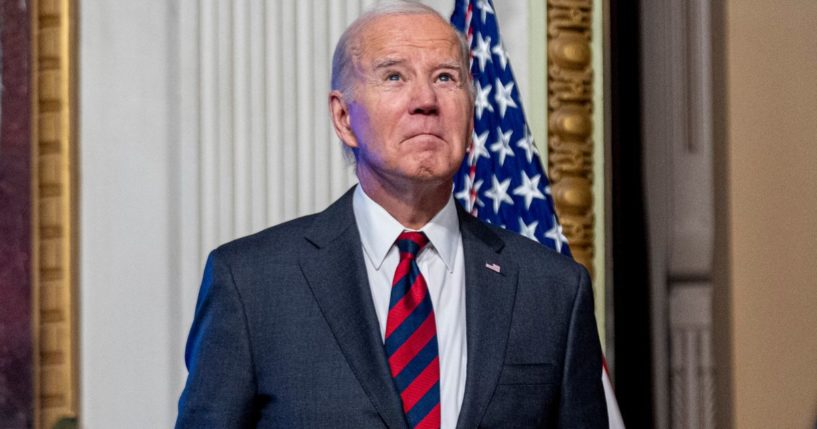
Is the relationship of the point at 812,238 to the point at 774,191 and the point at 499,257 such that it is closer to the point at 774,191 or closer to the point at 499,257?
the point at 774,191

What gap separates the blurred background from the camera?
141 inches

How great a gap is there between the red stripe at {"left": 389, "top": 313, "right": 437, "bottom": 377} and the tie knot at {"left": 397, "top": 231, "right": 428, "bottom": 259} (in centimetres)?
13

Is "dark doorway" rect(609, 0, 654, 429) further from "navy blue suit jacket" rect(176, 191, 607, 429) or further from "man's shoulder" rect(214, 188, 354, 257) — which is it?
"man's shoulder" rect(214, 188, 354, 257)

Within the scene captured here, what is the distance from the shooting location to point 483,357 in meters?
2.00

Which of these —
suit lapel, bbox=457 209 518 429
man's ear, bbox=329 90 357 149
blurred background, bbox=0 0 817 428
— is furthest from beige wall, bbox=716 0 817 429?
man's ear, bbox=329 90 357 149

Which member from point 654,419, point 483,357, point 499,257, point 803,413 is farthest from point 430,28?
point 803,413

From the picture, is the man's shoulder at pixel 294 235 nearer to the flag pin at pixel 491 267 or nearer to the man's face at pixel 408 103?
the man's face at pixel 408 103

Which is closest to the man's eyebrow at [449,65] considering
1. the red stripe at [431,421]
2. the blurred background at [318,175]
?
the red stripe at [431,421]

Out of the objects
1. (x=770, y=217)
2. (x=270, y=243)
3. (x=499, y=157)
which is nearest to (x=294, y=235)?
(x=270, y=243)

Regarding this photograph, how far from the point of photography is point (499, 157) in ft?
11.6

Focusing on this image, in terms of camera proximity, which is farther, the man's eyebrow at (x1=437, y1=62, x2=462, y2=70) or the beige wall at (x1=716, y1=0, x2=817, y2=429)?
the beige wall at (x1=716, y1=0, x2=817, y2=429)

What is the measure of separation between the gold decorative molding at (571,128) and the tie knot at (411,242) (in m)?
1.94

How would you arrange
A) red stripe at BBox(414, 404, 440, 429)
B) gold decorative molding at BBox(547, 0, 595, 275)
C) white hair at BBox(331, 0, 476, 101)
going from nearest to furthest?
red stripe at BBox(414, 404, 440, 429) < white hair at BBox(331, 0, 476, 101) < gold decorative molding at BBox(547, 0, 595, 275)

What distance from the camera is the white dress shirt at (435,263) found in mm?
2055
